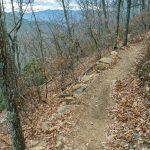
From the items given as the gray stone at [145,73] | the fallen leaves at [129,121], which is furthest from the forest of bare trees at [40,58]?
the gray stone at [145,73]

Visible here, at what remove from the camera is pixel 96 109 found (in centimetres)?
1441

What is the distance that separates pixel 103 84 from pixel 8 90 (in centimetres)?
839

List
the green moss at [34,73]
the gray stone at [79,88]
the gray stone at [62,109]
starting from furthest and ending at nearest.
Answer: the green moss at [34,73], the gray stone at [79,88], the gray stone at [62,109]

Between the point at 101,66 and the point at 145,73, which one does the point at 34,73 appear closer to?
the point at 101,66

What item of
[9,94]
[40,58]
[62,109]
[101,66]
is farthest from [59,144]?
[40,58]

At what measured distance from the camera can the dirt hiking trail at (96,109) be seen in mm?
11703

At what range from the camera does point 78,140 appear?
38.9 ft

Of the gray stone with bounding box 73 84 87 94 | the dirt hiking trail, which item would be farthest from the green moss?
the dirt hiking trail

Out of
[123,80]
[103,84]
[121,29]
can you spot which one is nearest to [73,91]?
[103,84]

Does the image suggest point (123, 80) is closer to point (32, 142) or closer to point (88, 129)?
point (88, 129)

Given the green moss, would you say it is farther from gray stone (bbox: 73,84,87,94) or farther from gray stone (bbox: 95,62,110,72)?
gray stone (bbox: 73,84,87,94)

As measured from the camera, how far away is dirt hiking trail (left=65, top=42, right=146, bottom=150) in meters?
11.7

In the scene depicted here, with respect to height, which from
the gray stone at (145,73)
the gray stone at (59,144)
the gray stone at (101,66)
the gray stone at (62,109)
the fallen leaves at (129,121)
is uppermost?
the gray stone at (145,73)

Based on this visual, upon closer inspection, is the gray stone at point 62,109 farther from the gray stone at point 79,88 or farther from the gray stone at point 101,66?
the gray stone at point 101,66
